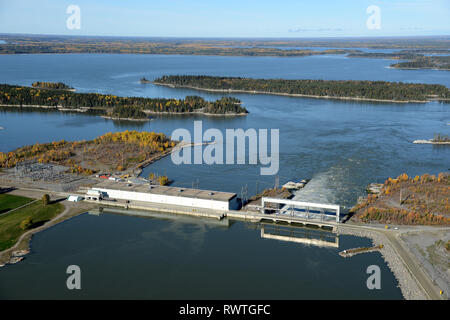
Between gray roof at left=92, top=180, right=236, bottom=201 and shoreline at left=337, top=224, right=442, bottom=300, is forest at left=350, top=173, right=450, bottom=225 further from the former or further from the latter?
gray roof at left=92, top=180, right=236, bottom=201

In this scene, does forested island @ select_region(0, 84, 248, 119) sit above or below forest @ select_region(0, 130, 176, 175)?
above

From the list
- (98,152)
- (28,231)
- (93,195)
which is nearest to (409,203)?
(93,195)

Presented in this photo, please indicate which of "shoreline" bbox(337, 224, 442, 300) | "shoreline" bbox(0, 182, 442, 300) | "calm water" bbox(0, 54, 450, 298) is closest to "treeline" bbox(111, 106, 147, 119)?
"calm water" bbox(0, 54, 450, 298)

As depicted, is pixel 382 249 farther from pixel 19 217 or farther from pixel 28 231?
pixel 19 217

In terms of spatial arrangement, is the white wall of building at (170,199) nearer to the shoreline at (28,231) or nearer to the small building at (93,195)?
the small building at (93,195)

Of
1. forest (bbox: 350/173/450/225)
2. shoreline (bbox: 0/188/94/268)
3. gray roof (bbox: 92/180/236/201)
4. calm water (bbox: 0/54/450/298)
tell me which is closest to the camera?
calm water (bbox: 0/54/450/298)
